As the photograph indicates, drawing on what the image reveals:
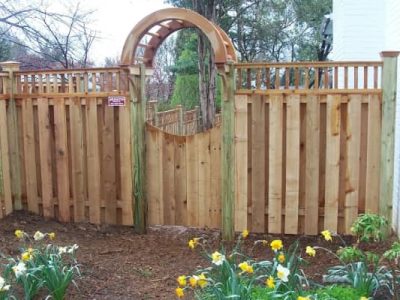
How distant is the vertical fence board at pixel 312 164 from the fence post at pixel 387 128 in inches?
22.9

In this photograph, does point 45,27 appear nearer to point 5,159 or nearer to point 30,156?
point 30,156

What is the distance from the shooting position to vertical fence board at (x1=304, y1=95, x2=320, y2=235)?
467 centimetres

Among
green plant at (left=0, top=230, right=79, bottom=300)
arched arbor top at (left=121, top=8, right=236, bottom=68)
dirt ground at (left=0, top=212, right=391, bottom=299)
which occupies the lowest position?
dirt ground at (left=0, top=212, right=391, bottom=299)

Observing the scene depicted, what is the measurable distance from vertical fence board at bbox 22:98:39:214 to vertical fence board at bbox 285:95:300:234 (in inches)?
111

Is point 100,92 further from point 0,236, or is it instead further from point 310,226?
point 310,226

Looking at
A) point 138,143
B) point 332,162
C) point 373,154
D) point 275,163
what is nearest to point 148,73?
point 138,143

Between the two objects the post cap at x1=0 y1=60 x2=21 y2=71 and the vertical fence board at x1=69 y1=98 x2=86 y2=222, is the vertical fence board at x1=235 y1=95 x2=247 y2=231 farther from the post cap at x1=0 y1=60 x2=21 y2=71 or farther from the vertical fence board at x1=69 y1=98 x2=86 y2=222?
the post cap at x1=0 y1=60 x2=21 y2=71

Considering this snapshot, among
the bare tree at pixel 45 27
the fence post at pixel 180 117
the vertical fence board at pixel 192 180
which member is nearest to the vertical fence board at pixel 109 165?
the vertical fence board at pixel 192 180

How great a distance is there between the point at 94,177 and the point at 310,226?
7.67ft

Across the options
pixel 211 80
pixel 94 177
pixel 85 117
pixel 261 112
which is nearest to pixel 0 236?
pixel 94 177

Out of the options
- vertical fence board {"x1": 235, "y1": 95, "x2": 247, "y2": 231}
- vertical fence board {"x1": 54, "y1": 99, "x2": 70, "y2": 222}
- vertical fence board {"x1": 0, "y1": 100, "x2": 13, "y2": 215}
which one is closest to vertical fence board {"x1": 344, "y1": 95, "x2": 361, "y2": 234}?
vertical fence board {"x1": 235, "y1": 95, "x2": 247, "y2": 231}

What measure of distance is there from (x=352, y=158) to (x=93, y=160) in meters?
2.68

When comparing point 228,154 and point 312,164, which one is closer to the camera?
point 312,164

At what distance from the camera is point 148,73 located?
545 centimetres
